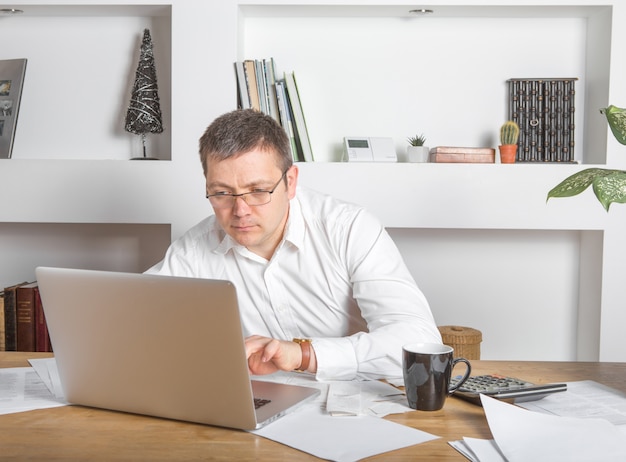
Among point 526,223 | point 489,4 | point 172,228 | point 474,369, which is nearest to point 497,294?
point 526,223

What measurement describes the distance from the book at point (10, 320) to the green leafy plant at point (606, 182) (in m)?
2.12

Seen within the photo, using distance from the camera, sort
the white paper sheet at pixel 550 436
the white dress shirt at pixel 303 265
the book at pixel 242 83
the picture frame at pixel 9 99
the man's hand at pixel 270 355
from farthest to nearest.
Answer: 1. the picture frame at pixel 9 99
2. the book at pixel 242 83
3. the white dress shirt at pixel 303 265
4. the man's hand at pixel 270 355
5. the white paper sheet at pixel 550 436

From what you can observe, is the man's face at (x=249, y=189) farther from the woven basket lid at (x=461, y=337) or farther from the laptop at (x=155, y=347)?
the woven basket lid at (x=461, y=337)

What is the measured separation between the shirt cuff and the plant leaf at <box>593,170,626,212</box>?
21.5 inches

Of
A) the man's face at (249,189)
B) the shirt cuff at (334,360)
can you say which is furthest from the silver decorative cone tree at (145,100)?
the shirt cuff at (334,360)

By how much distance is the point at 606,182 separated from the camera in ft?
3.98

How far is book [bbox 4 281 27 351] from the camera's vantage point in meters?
2.73

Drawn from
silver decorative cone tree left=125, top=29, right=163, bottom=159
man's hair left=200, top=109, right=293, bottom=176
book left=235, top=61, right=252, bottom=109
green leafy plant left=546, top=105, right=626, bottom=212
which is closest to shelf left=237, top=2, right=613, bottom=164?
book left=235, top=61, right=252, bottom=109

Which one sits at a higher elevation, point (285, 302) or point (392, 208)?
point (392, 208)

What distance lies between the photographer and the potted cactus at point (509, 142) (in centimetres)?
274

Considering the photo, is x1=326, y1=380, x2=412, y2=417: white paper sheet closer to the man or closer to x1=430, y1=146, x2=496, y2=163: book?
the man

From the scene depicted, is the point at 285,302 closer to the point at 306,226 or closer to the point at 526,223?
the point at 306,226

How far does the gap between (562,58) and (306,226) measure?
1.58 metres

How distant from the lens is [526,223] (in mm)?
2697
